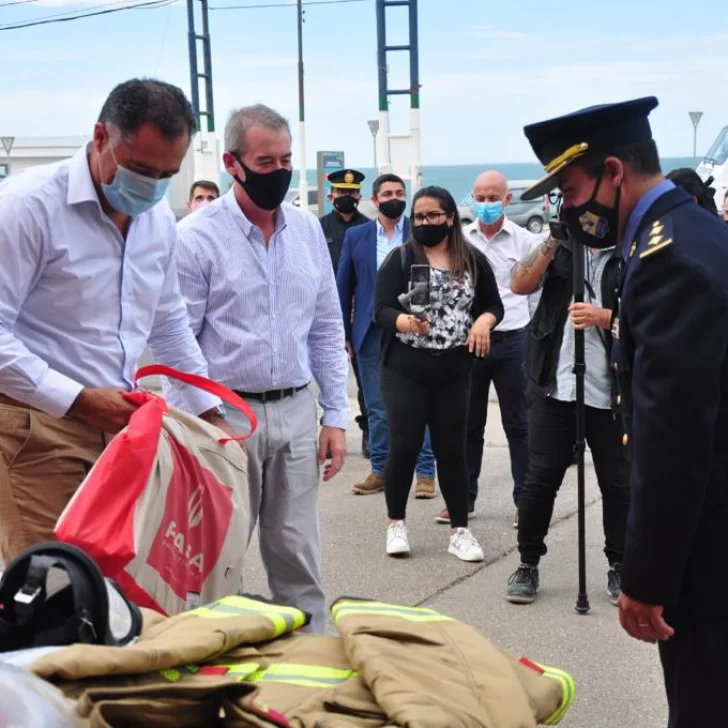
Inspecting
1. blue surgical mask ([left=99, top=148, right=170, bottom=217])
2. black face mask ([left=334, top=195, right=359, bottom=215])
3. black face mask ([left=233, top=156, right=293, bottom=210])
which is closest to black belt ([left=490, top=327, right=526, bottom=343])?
black face mask ([left=334, top=195, right=359, bottom=215])

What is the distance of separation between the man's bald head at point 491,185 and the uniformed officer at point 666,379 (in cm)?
421

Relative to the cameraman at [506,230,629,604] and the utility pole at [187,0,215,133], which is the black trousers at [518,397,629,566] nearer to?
the cameraman at [506,230,629,604]

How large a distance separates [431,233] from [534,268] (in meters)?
0.77

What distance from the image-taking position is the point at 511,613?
18.2ft

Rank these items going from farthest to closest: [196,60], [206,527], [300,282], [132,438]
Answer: [196,60]
[300,282]
[206,527]
[132,438]

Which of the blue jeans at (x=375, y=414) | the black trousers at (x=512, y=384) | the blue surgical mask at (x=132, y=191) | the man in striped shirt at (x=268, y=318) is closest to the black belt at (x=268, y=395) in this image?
the man in striped shirt at (x=268, y=318)

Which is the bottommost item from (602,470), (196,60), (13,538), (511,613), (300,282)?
(511,613)

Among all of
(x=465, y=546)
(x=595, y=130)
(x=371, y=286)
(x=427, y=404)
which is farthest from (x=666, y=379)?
(x=371, y=286)

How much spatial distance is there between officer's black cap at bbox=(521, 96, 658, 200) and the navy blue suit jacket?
5.24 metres

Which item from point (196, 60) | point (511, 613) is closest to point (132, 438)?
point (511, 613)

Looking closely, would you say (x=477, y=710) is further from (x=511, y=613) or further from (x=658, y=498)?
(x=511, y=613)

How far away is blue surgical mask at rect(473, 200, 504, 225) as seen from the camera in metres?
7.02

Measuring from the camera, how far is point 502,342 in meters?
7.04

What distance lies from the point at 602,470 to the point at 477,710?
12.4ft
